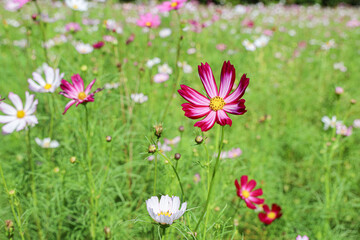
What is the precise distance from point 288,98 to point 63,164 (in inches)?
75.4

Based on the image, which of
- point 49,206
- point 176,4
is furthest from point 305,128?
point 49,206

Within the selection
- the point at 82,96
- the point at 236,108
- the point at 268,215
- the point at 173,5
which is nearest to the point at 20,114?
the point at 82,96

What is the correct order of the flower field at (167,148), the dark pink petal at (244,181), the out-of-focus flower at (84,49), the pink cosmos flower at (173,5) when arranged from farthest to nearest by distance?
the out-of-focus flower at (84,49) < the pink cosmos flower at (173,5) < the dark pink petal at (244,181) < the flower field at (167,148)

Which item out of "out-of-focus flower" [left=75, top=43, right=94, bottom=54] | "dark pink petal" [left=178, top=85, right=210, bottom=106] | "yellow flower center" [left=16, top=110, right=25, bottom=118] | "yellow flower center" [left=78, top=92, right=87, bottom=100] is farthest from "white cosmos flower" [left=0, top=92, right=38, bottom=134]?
"out-of-focus flower" [left=75, top=43, right=94, bottom=54]

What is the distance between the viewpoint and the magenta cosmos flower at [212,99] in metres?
0.63

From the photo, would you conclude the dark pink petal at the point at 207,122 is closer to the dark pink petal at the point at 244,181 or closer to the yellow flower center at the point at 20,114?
the dark pink petal at the point at 244,181

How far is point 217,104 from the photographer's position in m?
0.69

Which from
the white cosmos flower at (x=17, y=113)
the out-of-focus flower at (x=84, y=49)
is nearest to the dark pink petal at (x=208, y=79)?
the white cosmos flower at (x=17, y=113)

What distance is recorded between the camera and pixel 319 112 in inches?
90.7

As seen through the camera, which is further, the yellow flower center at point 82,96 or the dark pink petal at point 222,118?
the yellow flower center at point 82,96

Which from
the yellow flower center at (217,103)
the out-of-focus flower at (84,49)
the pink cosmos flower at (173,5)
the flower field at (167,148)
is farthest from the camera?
the out-of-focus flower at (84,49)

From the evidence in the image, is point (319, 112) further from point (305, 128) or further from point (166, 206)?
point (166, 206)

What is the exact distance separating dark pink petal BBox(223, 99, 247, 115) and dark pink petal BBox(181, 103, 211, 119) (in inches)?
2.0

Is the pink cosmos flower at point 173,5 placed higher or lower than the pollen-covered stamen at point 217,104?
higher
